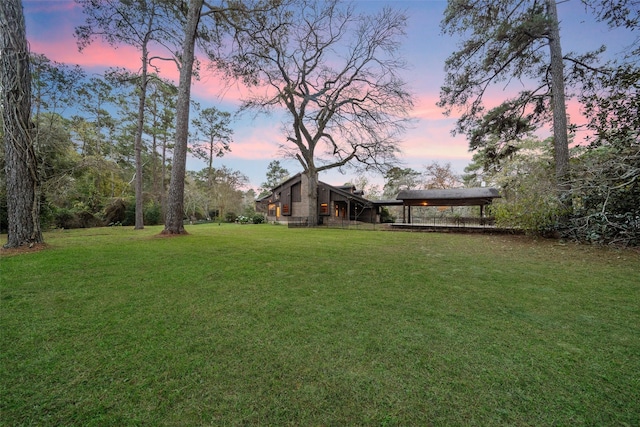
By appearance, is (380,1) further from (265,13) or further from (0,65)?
(0,65)

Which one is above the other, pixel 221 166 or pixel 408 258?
pixel 221 166

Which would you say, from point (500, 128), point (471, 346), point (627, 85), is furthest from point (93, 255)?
point (500, 128)

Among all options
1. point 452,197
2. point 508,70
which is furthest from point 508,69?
point 452,197

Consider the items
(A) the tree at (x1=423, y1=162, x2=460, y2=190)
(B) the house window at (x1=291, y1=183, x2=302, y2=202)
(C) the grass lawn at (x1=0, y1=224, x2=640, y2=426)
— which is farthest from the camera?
(A) the tree at (x1=423, y1=162, x2=460, y2=190)

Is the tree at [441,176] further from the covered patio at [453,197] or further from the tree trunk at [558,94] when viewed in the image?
the tree trunk at [558,94]

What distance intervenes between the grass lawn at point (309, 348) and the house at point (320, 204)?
16232mm

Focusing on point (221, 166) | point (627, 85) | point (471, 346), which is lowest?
point (471, 346)

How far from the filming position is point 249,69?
1192 cm

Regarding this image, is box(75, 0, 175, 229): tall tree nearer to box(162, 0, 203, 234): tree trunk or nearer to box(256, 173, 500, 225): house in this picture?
box(162, 0, 203, 234): tree trunk

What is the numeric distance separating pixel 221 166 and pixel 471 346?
30.5m

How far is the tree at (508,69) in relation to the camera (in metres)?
8.84

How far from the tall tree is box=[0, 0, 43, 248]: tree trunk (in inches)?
197

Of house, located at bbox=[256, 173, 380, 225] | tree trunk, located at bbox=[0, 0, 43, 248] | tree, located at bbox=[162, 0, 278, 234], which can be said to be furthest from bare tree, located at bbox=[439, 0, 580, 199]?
tree trunk, located at bbox=[0, 0, 43, 248]

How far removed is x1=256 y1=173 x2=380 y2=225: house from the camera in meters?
21.5
